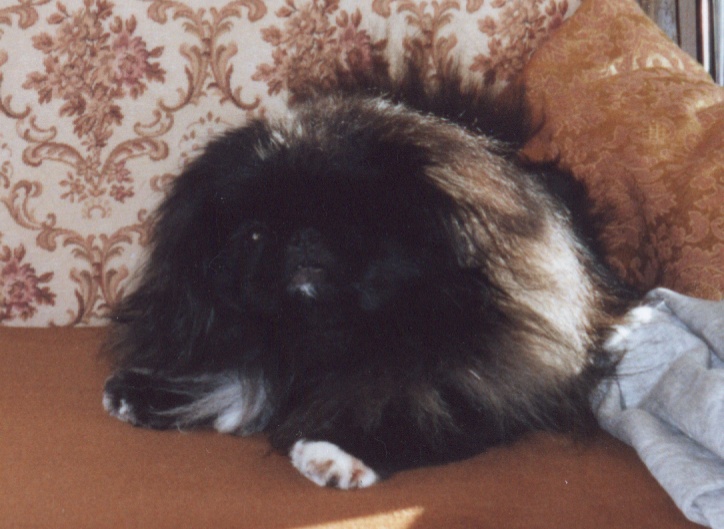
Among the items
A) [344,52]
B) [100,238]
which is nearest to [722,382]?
[344,52]

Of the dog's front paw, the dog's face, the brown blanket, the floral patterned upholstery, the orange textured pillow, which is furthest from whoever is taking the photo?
the floral patterned upholstery

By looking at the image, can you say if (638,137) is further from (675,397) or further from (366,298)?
(366,298)

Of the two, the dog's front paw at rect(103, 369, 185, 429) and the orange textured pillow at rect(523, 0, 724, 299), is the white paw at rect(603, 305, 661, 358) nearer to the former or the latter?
the orange textured pillow at rect(523, 0, 724, 299)

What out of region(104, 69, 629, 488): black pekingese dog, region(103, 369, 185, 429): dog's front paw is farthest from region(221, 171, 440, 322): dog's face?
region(103, 369, 185, 429): dog's front paw

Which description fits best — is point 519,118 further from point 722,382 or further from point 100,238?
point 100,238

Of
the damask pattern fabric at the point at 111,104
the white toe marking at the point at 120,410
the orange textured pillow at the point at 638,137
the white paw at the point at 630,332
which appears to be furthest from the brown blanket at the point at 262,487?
the damask pattern fabric at the point at 111,104
